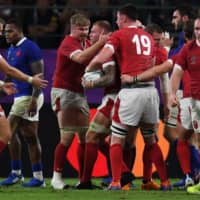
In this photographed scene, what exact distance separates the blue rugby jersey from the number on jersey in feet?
6.64

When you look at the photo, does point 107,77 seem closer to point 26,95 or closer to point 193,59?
point 193,59

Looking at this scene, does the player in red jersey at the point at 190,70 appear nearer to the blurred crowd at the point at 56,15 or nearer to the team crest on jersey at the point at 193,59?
the team crest on jersey at the point at 193,59

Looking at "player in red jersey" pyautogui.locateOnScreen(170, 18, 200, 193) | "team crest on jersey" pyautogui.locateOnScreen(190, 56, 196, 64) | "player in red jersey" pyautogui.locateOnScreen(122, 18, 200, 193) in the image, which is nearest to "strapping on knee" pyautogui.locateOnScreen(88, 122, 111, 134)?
"player in red jersey" pyautogui.locateOnScreen(122, 18, 200, 193)

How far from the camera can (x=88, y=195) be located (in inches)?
480

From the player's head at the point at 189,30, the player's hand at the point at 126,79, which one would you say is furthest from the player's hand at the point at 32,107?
the player's head at the point at 189,30

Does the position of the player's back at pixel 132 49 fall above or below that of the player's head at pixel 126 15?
below

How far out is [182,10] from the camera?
14852 millimetres

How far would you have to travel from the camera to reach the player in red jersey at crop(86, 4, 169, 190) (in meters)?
12.7

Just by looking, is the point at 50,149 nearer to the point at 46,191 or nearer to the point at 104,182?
the point at 104,182

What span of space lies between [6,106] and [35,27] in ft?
7.55

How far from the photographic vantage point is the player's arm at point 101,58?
12.4m

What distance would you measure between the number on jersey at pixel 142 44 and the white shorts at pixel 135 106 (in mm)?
470

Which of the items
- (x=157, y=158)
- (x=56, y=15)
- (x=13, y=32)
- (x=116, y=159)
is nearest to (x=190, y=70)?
(x=157, y=158)

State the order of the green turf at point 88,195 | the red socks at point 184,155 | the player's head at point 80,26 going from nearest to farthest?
1. the green turf at point 88,195
2. the player's head at point 80,26
3. the red socks at point 184,155
